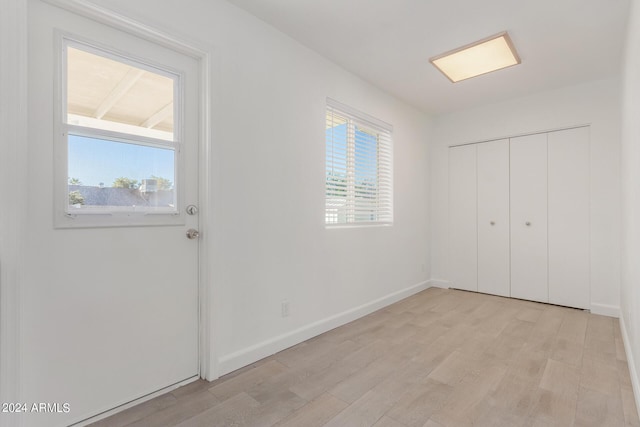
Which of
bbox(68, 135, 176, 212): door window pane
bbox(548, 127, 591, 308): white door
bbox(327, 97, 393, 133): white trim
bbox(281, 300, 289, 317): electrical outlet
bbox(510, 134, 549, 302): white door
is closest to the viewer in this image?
bbox(68, 135, 176, 212): door window pane

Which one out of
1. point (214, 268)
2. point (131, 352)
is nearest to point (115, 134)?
point (214, 268)

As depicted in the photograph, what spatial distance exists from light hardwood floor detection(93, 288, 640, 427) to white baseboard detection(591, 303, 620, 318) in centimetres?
33

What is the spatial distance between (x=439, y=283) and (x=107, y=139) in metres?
4.31

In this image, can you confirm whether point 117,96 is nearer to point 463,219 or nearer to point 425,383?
point 425,383

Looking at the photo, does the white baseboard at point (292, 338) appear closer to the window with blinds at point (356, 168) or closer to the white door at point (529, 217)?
the window with blinds at point (356, 168)

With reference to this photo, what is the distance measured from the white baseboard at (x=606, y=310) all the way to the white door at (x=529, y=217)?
0.43m

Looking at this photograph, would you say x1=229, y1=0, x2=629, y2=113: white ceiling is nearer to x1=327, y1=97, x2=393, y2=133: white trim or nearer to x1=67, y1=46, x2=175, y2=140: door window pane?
x1=327, y1=97, x2=393, y2=133: white trim

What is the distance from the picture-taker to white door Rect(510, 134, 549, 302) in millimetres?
3658

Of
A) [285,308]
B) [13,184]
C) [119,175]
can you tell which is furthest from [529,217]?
[13,184]

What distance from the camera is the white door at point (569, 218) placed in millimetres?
3404

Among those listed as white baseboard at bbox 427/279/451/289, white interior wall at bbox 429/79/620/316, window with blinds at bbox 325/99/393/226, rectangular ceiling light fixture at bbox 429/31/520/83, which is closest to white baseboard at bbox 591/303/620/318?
white interior wall at bbox 429/79/620/316

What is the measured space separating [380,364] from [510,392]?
2.62 ft

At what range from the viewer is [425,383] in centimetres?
193

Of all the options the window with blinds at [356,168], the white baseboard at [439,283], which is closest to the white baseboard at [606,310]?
the white baseboard at [439,283]
